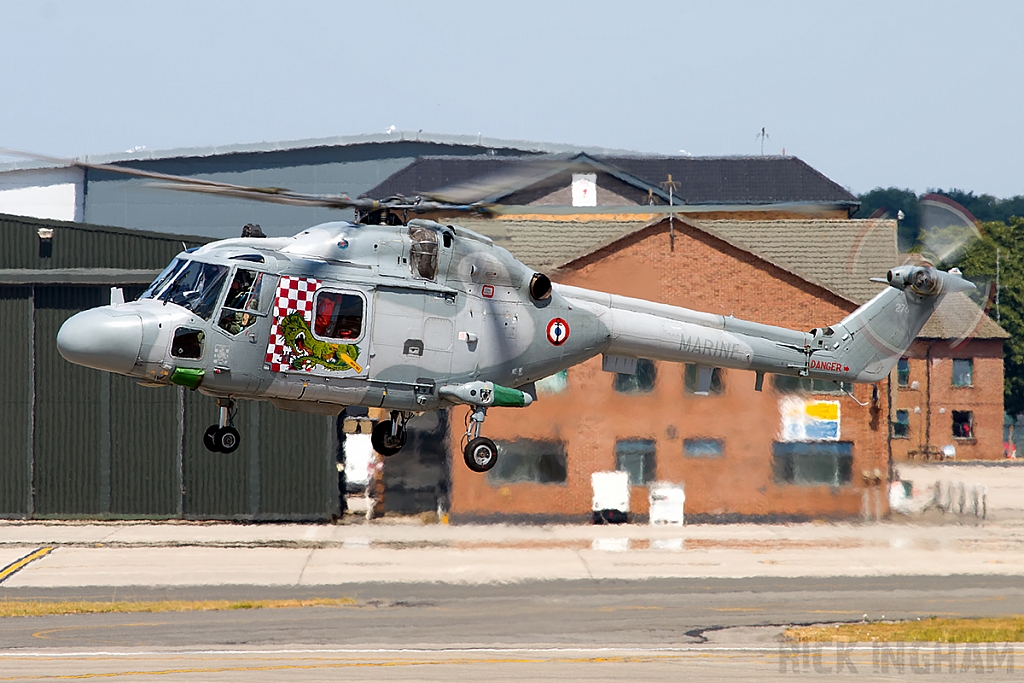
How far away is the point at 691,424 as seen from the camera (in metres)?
40.4

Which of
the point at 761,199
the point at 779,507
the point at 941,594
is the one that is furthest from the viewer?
the point at 761,199

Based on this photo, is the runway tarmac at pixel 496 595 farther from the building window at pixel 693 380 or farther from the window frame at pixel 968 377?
the window frame at pixel 968 377

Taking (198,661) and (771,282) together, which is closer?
(198,661)

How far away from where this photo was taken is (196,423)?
139 ft

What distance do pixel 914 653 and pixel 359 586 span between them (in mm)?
14916

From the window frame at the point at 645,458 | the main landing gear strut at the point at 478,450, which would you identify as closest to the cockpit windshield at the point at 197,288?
the main landing gear strut at the point at 478,450

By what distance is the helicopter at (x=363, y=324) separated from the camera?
59.7 ft

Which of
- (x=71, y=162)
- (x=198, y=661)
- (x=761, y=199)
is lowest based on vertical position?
(x=198, y=661)

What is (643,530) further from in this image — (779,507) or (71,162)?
(71,162)

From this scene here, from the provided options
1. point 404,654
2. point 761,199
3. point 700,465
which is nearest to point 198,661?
point 404,654

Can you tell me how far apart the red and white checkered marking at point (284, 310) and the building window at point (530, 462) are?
21679mm

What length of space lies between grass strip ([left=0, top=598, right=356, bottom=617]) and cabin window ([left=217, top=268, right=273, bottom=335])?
15.6 meters

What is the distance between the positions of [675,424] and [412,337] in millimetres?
22210

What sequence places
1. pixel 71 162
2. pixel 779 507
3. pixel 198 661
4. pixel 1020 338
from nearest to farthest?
pixel 71 162, pixel 198 661, pixel 779 507, pixel 1020 338
